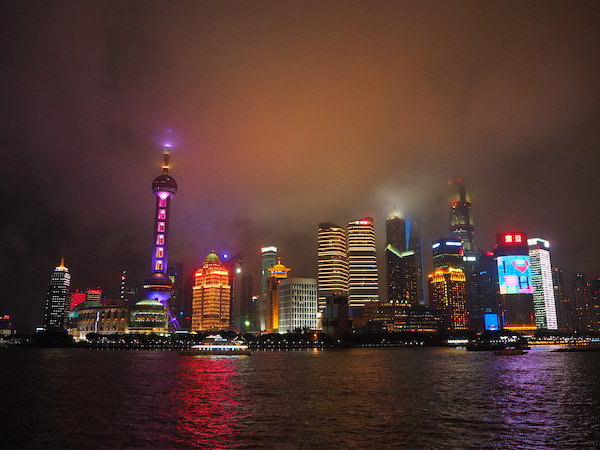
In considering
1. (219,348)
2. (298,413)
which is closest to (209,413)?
(298,413)

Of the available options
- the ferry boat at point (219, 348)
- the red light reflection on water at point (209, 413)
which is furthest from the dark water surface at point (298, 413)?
the ferry boat at point (219, 348)

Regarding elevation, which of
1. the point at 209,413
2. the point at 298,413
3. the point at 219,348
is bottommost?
the point at 298,413

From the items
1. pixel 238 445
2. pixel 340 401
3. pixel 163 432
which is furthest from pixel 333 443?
pixel 340 401

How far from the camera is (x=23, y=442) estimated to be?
129 feet

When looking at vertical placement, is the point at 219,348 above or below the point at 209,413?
above

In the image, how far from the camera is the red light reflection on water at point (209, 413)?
3981cm

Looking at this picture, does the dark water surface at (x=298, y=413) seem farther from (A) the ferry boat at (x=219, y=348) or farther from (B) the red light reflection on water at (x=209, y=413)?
(A) the ferry boat at (x=219, y=348)

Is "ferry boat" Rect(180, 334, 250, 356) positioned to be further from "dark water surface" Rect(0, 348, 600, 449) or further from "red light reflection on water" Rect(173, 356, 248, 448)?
"red light reflection on water" Rect(173, 356, 248, 448)

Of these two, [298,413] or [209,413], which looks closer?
[209,413]

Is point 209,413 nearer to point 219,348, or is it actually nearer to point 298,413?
point 298,413

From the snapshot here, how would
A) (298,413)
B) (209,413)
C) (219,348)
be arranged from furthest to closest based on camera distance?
(219,348), (298,413), (209,413)

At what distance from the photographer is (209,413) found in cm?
5134

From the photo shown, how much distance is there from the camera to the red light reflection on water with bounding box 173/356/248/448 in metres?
39.8

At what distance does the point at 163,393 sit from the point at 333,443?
35972 mm
